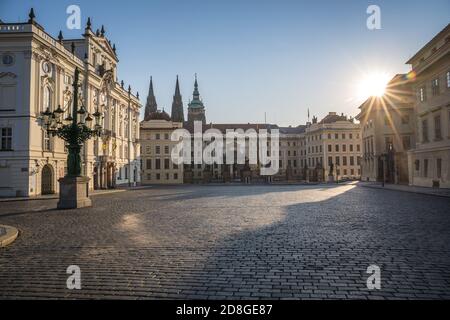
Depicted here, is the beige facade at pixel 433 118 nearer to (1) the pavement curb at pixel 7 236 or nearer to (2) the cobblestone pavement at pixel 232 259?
(2) the cobblestone pavement at pixel 232 259

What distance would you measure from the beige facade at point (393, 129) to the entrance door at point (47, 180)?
134ft

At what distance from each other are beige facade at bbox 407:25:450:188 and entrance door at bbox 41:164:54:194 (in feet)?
120

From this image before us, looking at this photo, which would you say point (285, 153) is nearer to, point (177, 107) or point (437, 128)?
point (177, 107)

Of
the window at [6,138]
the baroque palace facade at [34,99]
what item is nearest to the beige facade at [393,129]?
the baroque palace facade at [34,99]

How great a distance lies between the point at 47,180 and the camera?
3041 centimetres

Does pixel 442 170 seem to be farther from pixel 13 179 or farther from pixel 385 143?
pixel 13 179

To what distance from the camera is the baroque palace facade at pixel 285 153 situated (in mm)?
68325

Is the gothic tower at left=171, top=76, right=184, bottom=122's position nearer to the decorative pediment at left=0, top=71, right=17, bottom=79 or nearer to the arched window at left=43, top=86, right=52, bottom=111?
the arched window at left=43, top=86, right=52, bottom=111

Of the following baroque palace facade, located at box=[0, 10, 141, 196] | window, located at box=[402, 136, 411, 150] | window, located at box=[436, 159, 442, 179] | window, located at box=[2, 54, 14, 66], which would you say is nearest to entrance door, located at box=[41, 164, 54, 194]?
baroque palace facade, located at box=[0, 10, 141, 196]

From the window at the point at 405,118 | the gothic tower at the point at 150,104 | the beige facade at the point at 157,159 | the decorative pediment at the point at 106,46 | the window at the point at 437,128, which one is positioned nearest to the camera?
the window at the point at 437,128

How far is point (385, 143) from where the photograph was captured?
155 ft

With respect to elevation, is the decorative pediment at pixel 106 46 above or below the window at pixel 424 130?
above

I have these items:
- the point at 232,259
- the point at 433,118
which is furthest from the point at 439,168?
the point at 232,259
